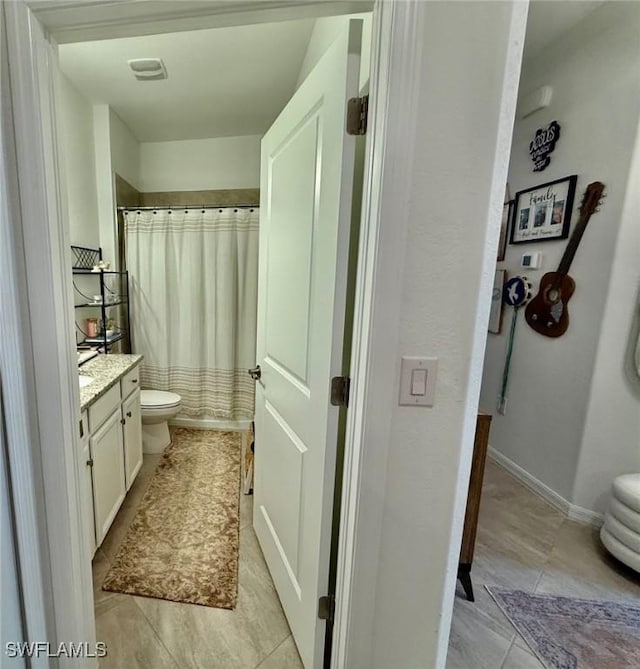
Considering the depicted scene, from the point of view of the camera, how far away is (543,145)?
2244 mm

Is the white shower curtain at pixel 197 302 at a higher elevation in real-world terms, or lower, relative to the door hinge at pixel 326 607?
higher

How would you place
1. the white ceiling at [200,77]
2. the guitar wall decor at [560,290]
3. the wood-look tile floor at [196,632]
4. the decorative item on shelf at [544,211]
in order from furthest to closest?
the decorative item on shelf at [544,211]
the guitar wall decor at [560,290]
the white ceiling at [200,77]
the wood-look tile floor at [196,632]

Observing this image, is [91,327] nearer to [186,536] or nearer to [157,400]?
[157,400]

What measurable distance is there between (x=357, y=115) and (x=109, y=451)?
5.87ft

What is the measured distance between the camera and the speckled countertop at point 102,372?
1.43 m

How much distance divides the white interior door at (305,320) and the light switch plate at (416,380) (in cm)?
21

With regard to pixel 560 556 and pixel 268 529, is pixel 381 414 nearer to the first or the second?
pixel 268 529

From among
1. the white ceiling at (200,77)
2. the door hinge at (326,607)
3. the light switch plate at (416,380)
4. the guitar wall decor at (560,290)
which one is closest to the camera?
the light switch plate at (416,380)

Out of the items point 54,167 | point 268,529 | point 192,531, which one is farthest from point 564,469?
point 54,167

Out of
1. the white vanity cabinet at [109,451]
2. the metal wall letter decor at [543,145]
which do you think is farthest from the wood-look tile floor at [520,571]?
the metal wall letter decor at [543,145]

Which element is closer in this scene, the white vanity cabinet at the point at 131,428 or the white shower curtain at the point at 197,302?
the white vanity cabinet at the point at 131,428

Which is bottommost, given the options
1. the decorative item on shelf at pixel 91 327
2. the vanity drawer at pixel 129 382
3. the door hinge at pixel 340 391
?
the vanity drawer at pixel 129 382

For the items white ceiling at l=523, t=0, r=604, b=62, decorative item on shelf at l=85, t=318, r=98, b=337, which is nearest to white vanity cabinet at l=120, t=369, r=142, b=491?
decorative item on shelf at l=85, t=318, r=98, b=337

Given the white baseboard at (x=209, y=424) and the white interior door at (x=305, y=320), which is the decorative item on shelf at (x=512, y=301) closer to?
the white interior door at (x=305, y=320)
